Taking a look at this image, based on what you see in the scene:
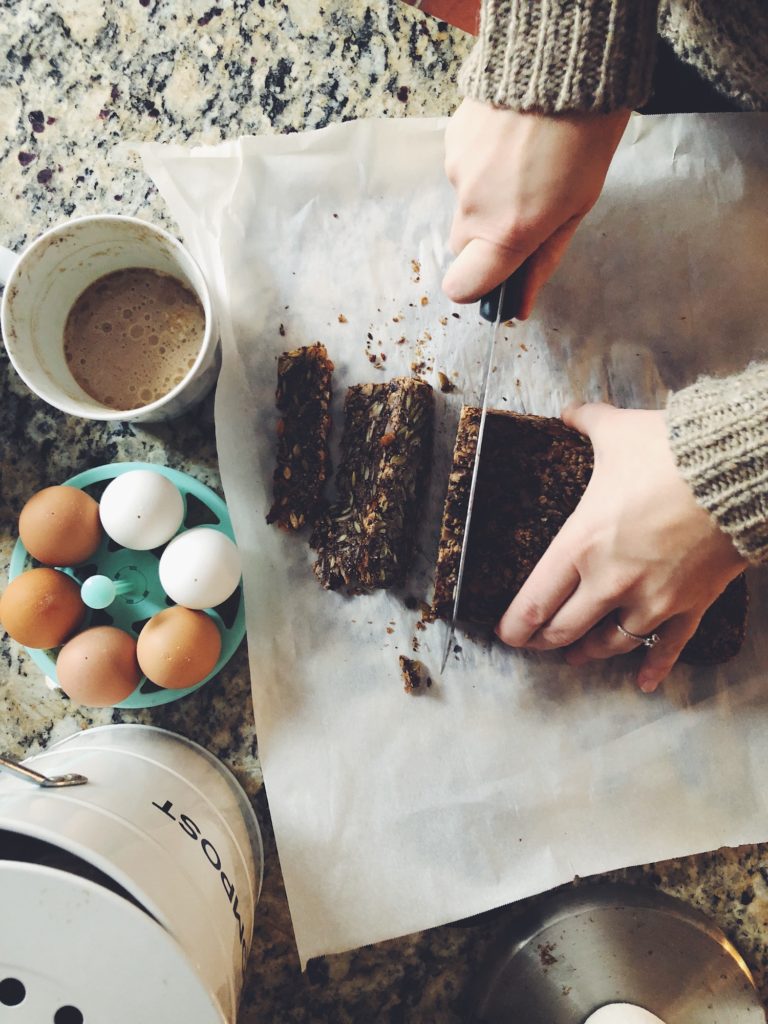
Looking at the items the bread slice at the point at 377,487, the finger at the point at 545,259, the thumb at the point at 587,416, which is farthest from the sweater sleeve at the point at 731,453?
the bread slice at the point at 377,487

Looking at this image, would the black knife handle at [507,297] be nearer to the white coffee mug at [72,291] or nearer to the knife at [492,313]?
the knife at [492,313]

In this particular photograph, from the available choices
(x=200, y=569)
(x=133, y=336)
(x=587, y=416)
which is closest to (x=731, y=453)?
(x=587, y=416)

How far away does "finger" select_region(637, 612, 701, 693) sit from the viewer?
40.5 inches

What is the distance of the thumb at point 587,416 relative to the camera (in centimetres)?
106

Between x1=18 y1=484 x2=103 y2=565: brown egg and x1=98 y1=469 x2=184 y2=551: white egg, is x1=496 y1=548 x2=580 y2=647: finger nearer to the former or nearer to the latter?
x1=98 y1=469 x2=184 y2=551: white egg

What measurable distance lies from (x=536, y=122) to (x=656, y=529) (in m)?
0.49

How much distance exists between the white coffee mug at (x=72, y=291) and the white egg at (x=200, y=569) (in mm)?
179

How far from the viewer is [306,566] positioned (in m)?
1.14

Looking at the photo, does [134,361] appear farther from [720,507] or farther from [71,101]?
[720,507]

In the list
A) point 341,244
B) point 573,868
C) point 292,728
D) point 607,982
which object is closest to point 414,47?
point 341,244

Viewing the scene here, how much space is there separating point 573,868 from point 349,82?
47.0 inches

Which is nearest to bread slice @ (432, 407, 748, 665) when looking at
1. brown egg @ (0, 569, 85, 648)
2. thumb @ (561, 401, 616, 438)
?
thumb @ (561, 401, 616, 438)

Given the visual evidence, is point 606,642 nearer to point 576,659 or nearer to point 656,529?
point 576,659

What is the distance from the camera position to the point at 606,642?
3.51 ft
